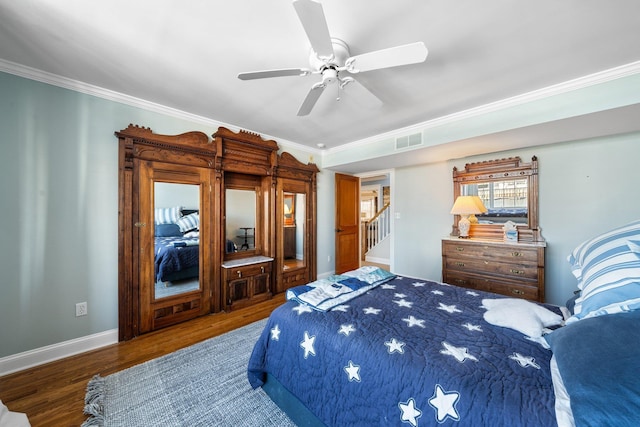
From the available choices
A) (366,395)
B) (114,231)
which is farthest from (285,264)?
(366,395)

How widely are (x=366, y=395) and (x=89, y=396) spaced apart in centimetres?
195

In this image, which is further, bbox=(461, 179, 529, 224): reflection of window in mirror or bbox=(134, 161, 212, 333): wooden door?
bbox=(461, 179, 529, 224): reflection of window in mirror

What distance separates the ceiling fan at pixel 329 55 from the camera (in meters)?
1.14

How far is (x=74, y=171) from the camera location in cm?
221

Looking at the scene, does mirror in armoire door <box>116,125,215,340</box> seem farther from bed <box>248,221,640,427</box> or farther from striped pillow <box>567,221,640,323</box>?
striped pillow <box>567,221,640,323</box>

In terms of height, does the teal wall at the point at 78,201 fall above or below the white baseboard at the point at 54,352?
above

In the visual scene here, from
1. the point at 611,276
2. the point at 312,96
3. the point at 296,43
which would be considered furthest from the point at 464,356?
the point at 296,43

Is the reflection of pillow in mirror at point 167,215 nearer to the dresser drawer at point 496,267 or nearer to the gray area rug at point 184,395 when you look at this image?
the gray area rug at point 184,395

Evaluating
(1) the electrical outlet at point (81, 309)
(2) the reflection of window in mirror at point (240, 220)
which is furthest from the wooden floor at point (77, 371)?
(2) the reflection of window in mirror at point (240, 220)

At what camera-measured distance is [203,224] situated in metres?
2.94

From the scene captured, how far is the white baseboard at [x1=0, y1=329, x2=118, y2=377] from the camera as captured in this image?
6.28ft

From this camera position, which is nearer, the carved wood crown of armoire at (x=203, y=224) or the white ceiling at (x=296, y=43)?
the white ceiling at (x=296, y=43)

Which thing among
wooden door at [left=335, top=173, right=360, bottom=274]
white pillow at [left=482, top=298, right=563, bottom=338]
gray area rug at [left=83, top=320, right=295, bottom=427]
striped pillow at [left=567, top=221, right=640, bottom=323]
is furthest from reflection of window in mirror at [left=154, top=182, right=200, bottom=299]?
striped pillow at [left=567, top=221, right=640, bottom=323]

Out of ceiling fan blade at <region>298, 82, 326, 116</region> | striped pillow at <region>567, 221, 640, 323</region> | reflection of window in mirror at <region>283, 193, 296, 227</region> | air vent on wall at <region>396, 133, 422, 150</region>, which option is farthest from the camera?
reflection of window in mirror at <region>283, 193, 296, 227</region>
